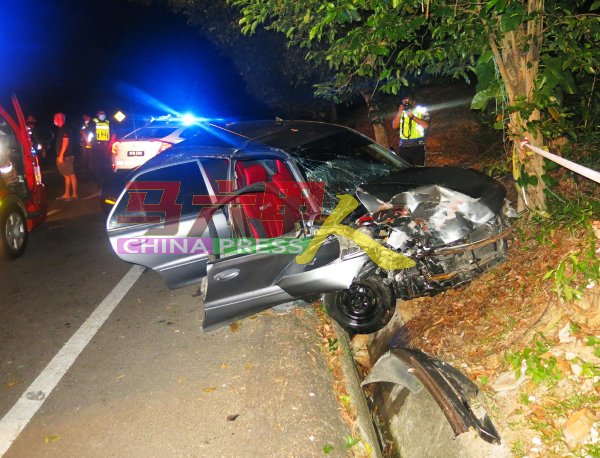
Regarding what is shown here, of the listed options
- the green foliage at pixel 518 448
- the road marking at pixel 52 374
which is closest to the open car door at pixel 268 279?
the road marking at pixel 52 374

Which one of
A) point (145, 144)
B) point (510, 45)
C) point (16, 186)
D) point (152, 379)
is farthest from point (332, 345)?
point (145, 144)

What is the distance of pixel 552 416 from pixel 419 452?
908 mm

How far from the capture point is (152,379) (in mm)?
3949

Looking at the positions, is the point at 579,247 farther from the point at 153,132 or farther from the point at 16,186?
the point at 153,132

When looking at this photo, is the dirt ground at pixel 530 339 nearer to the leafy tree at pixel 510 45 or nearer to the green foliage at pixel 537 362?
the green foliage at pixel 537 362

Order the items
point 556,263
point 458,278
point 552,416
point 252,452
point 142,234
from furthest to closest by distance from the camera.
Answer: point 142,234, point 458,278, point 556,263, point 252,452, point 552,416

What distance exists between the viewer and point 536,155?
4.35 meters

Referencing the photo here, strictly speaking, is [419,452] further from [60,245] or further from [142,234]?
[60,245]

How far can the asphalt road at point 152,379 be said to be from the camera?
3215 millimetres

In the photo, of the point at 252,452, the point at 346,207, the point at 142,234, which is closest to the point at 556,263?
the point at 346,207

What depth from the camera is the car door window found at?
5.09m

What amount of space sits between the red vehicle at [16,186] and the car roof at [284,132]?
3.51 meters

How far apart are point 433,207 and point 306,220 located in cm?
118

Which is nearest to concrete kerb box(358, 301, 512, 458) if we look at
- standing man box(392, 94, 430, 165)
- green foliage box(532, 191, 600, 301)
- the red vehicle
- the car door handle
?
green foliage box(532, 191, 600, 301)
